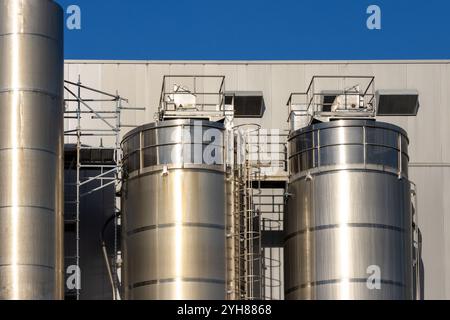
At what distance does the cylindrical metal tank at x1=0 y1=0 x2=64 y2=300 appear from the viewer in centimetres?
5678

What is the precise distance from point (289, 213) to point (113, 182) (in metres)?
5.91

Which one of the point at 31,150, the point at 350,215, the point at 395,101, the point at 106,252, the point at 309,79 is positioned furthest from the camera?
the point at 309,79

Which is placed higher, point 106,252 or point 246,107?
point 246,107

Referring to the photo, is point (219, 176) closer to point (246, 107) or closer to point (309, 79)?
point (246, 107)

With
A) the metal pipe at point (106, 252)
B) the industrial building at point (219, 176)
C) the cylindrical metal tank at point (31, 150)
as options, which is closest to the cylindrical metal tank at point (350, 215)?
the industrial building at point (219, 176)

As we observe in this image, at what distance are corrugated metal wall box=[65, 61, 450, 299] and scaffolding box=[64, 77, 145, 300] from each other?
41cm

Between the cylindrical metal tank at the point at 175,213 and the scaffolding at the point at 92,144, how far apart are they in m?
1.74

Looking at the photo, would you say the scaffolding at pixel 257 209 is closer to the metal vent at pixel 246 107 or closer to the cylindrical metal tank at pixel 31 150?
the metal vent at pixel 246 107

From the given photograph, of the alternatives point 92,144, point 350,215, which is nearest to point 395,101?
point 350,215

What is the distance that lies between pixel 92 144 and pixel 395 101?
1057cm

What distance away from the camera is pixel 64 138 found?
6378 centimetres

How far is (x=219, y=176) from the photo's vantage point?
59.5m

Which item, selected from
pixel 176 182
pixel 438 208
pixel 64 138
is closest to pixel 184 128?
pixel 176 182

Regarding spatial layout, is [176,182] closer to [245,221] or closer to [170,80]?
[245,221]
